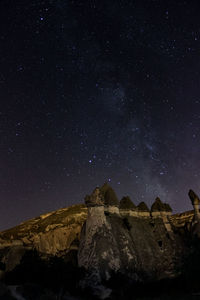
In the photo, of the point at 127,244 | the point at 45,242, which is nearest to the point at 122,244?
the point at 127,244

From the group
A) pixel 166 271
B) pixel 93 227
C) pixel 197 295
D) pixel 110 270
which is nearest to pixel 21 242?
pixel 93 227

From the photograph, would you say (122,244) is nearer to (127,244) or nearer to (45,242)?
(127,244)

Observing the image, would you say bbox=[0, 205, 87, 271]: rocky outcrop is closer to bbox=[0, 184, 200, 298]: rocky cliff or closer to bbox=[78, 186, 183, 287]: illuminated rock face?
bbox=[0, 184, 200, 298]: rocky cliff

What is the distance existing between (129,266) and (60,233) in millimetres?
20658

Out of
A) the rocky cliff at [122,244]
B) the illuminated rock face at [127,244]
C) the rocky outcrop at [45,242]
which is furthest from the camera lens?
the rocky outcrop at [45,242]

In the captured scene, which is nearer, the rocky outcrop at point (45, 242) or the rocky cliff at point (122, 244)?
the rocky cliff at point (122, 244)

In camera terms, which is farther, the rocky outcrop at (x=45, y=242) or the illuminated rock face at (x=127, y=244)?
the rocky outcrop at (x=45, y=242)

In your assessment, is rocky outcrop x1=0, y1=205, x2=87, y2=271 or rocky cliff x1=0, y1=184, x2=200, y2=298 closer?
rocky cliff x1=0, y1=184, x2=200, y2=298

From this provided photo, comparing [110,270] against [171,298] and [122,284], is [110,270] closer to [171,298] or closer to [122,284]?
[122,284]

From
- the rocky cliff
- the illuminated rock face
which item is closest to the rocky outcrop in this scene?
the rocky cliff

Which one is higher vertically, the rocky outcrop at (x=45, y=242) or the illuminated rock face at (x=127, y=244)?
the rocky outcrop at (x=45, y=242)

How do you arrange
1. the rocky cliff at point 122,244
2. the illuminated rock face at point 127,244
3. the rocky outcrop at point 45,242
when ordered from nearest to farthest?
1. the rocky cliff at point 122,244
2. the illuminated rock face at point 127,244
3. the rocky outcrop at point 45,242

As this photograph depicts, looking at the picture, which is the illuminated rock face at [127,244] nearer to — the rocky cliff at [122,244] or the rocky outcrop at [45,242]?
the rocky cliff at [122,244]

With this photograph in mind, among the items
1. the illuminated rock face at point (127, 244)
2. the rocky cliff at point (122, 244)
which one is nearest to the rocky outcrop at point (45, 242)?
the rocky cliff at point (122, 244)
